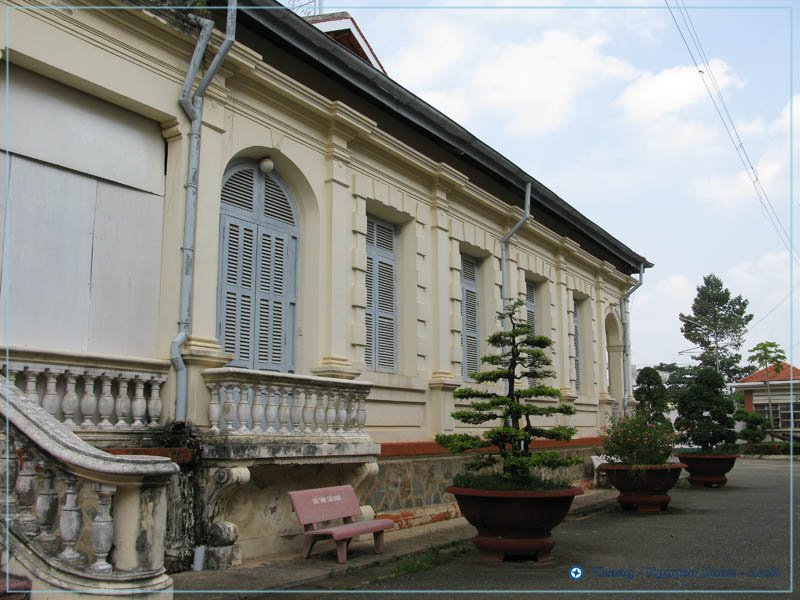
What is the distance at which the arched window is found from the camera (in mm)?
9141

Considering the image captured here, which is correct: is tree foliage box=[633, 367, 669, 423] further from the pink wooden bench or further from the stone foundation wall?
the pink wooden bench

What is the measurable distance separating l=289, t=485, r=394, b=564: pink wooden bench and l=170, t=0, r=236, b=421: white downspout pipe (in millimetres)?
1542

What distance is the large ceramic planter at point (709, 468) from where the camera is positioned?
59.5ft

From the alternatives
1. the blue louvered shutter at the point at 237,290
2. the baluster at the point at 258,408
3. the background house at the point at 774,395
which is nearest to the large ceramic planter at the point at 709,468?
the blue louvered shutter at the point at 237,290

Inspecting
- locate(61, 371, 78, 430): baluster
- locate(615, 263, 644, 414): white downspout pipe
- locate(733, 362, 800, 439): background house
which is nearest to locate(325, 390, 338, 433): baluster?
locate(61, 371, 78, 430): baluster

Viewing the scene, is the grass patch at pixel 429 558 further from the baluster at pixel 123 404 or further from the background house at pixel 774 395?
the background house at pixel 774 395

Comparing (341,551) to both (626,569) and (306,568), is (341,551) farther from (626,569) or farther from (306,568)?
(626,569)

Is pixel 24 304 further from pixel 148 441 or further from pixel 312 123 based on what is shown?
pixel 312 123

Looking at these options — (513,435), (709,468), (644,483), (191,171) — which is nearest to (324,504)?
(513,435)

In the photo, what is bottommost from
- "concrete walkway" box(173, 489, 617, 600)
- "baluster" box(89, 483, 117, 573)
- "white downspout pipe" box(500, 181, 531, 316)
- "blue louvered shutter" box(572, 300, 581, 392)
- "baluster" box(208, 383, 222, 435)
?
"concrete walkway" box(173, 489, 617, 600)

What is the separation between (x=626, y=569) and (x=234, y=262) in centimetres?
557

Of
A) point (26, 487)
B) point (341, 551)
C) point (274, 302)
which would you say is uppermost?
point (274, 302)

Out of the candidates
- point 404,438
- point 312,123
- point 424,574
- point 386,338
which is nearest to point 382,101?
point 312,123

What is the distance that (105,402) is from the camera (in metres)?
7.09
